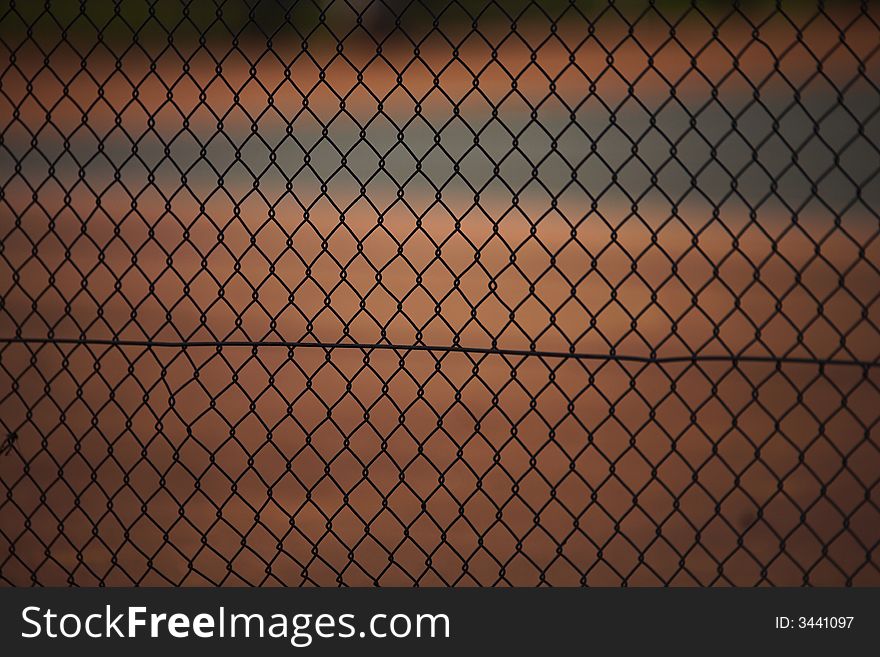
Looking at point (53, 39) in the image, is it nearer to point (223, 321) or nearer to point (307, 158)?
point (223, 321)

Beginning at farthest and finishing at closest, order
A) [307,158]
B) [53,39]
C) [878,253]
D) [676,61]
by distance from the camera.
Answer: [53,39] → [676,61] → [878,253] → [307,158]

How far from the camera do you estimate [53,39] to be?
52.4 feet

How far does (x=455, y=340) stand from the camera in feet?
10.9

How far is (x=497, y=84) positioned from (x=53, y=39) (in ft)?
26.3

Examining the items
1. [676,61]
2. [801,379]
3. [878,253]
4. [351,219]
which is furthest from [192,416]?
[676,61]

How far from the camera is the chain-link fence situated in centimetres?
357

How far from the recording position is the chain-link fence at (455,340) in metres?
3.57

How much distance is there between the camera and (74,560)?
3840mm

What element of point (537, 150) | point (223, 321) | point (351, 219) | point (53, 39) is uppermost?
point (53, 39)

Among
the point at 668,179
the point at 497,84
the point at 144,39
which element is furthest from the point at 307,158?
the point at 144,39

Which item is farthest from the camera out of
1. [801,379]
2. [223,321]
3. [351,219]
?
[351,219]

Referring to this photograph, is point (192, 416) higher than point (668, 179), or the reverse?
point (668, 179)

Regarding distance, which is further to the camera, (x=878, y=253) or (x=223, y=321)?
(x=878, y=253)

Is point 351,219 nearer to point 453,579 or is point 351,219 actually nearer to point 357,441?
point 357,441
